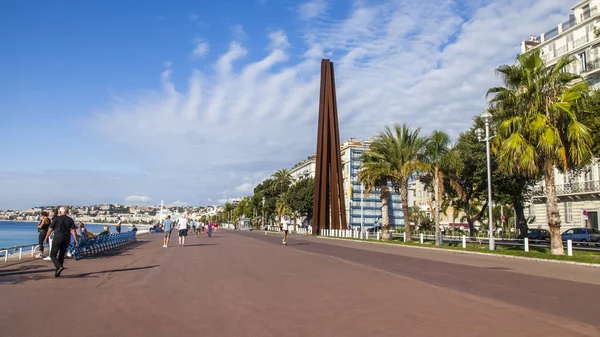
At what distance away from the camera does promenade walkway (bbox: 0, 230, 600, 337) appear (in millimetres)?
6105

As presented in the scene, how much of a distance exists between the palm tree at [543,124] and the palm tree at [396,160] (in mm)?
12171

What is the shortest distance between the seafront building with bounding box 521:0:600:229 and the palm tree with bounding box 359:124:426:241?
37.5 feet

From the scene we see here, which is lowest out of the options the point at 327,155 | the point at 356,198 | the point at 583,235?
the point at 583,235

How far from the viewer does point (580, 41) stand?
151ft

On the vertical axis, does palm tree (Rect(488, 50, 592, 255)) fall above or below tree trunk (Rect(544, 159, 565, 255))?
above

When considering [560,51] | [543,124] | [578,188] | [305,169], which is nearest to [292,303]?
[543,124]

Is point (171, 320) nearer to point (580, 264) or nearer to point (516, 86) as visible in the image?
point (580, 264)

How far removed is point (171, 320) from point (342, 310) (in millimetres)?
2626

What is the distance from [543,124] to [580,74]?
2936 centimetres

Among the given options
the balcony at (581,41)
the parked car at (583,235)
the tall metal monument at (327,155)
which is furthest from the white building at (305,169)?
the parked car at (583,235)

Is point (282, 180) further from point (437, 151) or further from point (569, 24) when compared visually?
point (437, 151)

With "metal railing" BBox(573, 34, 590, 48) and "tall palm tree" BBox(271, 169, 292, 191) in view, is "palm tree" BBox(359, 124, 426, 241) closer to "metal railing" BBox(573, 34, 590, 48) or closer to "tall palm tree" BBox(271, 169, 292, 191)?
"metal railing" BBox(573, 34, 590, 48)

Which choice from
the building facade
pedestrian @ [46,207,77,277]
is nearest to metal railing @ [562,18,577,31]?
the building facade

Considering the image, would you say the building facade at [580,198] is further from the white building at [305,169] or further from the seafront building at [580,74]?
the white building at [305,169]
